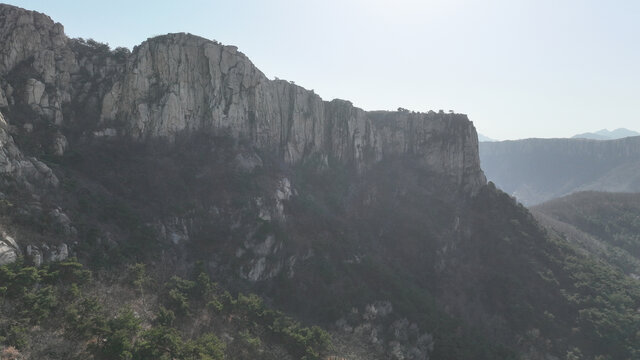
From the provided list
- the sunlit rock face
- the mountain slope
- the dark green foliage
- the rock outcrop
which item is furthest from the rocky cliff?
the dark green foliage

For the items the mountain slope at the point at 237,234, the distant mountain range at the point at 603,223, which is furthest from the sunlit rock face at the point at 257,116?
the distant mountain range at the point at 603,223

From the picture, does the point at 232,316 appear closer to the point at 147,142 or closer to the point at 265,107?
the point at 147,142

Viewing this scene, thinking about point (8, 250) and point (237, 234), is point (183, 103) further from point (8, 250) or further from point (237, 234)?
point (8, 250)

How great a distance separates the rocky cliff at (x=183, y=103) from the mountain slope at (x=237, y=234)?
33 cm

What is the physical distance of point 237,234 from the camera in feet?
186

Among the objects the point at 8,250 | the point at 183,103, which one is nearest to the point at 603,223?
the point at 183,103

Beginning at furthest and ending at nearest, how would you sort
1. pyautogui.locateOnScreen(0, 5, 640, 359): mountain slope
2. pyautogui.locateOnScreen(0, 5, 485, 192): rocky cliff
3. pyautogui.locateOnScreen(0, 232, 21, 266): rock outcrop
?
pyautogui.locateOnScreen(0, 5, 485, 192): rocky cliff → pyautogui.locateOnScreen(0, 5, 640, 359): mountain slope → pyautogui.locateOnScreen(0, 232, 21, 266): rock outcrop

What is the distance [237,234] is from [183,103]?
2869 centimetres

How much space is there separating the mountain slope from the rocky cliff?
33 centimetres

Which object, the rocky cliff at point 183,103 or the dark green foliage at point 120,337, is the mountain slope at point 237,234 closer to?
the dark green foliage at point 120,337

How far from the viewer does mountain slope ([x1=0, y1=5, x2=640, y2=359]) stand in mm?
34781

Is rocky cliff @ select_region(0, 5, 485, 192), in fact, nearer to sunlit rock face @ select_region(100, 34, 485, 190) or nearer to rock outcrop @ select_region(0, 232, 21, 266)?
sunlit rock face @ select_region(100, 34, 485, 190)

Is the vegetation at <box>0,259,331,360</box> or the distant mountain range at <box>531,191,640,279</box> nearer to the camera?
the vegetation at <box>0,259,331,360</box>

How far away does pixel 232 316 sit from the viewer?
41.3 metres
